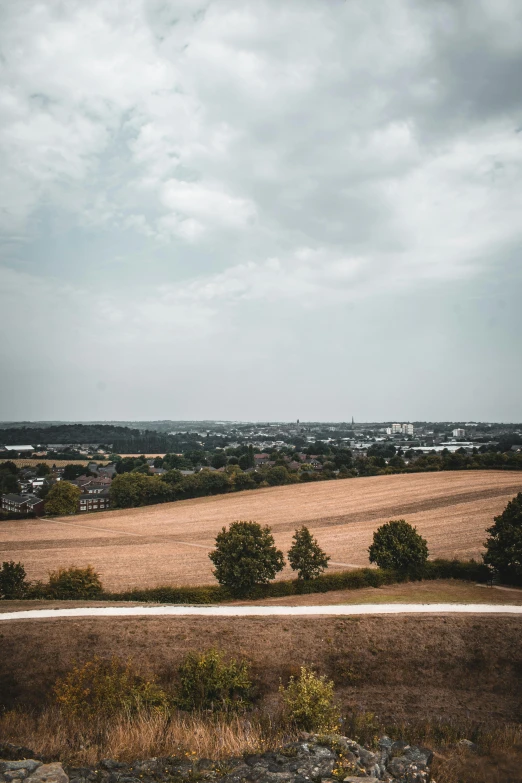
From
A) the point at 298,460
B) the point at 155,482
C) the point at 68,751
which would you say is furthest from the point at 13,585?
the point at 298,460

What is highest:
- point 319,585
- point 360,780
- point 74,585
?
point 360,780

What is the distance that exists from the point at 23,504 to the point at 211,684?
74755 mm

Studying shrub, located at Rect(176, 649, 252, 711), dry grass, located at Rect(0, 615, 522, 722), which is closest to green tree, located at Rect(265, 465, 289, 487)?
dry grass, located at Rect(0, 615, 522, 722)

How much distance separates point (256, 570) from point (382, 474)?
200ft

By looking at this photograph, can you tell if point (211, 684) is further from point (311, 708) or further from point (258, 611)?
point (258, 611)

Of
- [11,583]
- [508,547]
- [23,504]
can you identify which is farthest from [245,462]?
[508,547]

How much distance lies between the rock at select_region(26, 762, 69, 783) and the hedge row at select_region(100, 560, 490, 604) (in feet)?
67.7

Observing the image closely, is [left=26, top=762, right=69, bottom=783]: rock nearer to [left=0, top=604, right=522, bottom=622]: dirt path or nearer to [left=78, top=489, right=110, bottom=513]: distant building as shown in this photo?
[left=0, top=604, right=522, bottom=622]: dirt path

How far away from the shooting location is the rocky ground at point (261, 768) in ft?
28.1

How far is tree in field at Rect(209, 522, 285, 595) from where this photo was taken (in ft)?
98.3

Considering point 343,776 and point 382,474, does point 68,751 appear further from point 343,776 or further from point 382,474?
point 382,474

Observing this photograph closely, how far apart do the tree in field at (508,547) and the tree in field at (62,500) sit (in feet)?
210

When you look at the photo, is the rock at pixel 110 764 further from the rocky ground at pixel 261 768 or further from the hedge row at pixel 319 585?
the hedge row at pixel 319 585

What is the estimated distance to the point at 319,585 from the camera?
99.7ft
